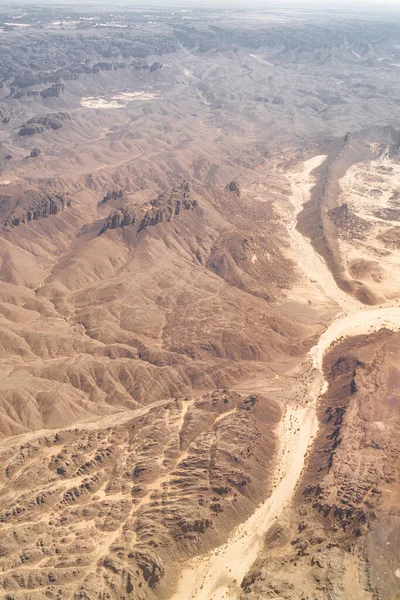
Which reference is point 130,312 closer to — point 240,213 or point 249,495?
point 249,495

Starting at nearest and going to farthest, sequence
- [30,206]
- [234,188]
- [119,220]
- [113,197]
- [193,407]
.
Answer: [193,407]
[119,220]
[30,206]
[234,188]
[113,197]

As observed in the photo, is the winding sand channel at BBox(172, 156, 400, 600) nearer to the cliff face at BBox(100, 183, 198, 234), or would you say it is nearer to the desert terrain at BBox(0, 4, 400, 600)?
the desert terrain at BBox(0, 4, 400, 600)

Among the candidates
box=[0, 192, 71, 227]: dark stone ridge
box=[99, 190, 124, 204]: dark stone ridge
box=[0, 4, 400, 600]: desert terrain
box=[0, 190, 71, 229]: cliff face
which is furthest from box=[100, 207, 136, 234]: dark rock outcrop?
box=[99, 190, 124, 204]: dark stone ridge

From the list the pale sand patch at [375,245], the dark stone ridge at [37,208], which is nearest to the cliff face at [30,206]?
the dark stone ridge at [37,208]

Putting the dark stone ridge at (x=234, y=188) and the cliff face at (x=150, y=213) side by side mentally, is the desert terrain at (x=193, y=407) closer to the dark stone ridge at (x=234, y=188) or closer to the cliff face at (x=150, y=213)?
the cliff face at (x=150, y=213)

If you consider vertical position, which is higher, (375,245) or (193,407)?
(375,245)

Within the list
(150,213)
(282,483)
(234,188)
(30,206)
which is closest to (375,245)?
(234,188)

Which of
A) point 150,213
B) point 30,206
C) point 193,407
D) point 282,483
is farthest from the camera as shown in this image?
point 30,206

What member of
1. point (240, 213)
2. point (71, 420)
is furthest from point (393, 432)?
point (240, 213)

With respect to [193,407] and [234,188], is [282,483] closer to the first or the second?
[193,407]
